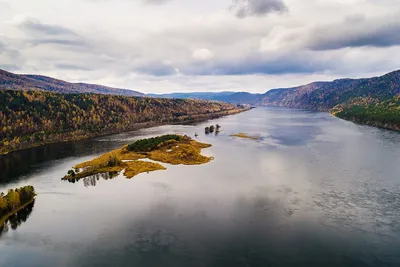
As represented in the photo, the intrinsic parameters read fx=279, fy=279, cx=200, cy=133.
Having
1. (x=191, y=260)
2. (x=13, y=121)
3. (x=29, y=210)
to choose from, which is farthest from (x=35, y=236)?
(x=13, y=121)

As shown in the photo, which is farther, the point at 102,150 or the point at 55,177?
the point at 102,150

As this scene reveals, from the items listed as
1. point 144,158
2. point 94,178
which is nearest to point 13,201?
point 94,178

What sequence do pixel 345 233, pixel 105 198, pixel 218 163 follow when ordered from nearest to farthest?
pixel 345 233
pixel 105 198
pixel 218 163

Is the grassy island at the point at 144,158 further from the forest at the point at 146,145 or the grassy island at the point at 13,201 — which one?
the grassy island at the point at 13,201

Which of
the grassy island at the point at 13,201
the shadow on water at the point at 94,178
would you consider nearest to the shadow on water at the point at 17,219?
the grassy island at the point at 13,201

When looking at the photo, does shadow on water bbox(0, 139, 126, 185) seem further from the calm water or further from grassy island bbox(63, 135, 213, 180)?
grassy island bbox(63, 135, 213, 180)

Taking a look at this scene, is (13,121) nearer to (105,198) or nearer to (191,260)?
(105,198)

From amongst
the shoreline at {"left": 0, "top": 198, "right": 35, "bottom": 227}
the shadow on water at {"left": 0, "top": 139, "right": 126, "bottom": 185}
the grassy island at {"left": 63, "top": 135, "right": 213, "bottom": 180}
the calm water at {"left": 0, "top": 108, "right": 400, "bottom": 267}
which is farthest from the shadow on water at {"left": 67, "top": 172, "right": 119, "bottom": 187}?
the shadow on water at {"left": 0, "top": 139, "right": 126, "bottom": 185}
